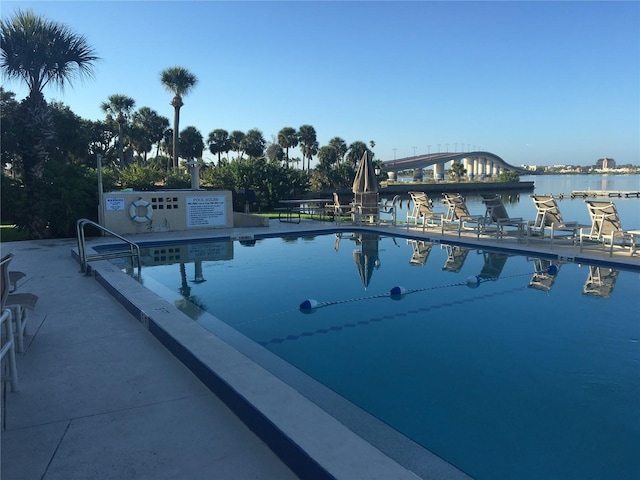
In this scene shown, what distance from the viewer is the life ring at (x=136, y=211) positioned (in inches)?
507

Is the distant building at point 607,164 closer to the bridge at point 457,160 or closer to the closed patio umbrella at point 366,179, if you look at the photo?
the bridge at point 457,160

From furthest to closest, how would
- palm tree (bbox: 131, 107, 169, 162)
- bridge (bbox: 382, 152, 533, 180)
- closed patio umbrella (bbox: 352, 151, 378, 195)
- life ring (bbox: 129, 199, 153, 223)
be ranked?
1. bridge (bbox: 382, 152, 533, 180)
2. palm tree (bbox: 131, 107, 169, 162)
3. closed patio umbrella (bbox: 352, 151, 378, 195)
4. life ring (bbox: 129, 199, 153, 223)

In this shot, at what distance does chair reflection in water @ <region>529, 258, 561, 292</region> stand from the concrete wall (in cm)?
932

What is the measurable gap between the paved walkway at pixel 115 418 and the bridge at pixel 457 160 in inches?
3590

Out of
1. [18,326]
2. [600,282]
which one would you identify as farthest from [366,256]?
[18,326]

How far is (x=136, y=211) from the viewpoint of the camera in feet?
42.5

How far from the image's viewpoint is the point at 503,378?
3.95 metres

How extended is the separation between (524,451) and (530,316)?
3.29 m

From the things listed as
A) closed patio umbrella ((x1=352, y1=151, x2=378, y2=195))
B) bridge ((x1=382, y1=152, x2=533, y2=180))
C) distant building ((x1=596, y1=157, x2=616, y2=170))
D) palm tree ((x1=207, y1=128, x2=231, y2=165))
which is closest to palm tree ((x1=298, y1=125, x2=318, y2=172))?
palm tree ((x1=207, y1=128, x2=231, y2=165))

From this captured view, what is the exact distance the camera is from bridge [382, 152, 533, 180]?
9712 cm

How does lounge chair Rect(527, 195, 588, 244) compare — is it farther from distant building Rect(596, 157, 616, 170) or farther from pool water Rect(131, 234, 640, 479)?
distant building Rect(596, 157, 616, 170)

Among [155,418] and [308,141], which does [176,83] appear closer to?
[308,141]

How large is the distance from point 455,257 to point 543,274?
2.06 metres

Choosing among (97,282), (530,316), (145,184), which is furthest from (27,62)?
(530,316)
